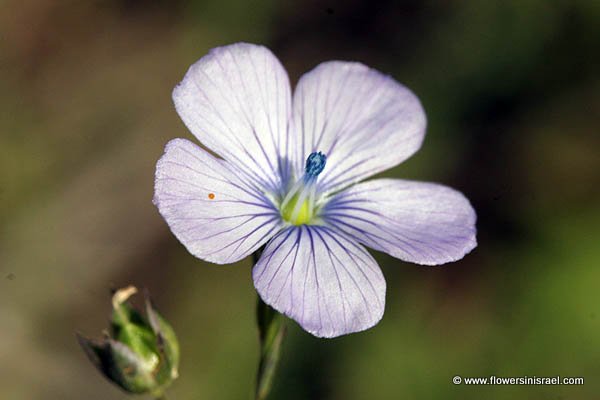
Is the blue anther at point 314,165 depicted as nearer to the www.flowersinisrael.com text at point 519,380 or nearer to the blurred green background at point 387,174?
the blurred green background at point 387,174

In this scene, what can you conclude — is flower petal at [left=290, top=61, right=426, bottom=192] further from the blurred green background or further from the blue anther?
the blurred green background

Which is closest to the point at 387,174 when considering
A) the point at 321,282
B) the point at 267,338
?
the point at 267,338

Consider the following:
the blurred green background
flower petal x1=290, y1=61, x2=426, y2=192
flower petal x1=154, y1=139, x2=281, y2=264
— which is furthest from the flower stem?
the blurred green background

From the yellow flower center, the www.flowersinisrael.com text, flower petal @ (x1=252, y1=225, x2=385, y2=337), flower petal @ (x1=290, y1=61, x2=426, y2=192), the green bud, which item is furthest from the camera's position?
the www.flowersinisrael.com text

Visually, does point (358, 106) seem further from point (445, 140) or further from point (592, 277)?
point (592, 277)

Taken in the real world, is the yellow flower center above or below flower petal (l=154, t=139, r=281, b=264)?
below

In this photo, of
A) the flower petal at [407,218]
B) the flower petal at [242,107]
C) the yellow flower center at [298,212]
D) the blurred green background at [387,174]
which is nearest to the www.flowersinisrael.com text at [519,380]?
the blurred green background at [387,174]

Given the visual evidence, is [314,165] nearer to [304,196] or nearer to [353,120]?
[304,196]
